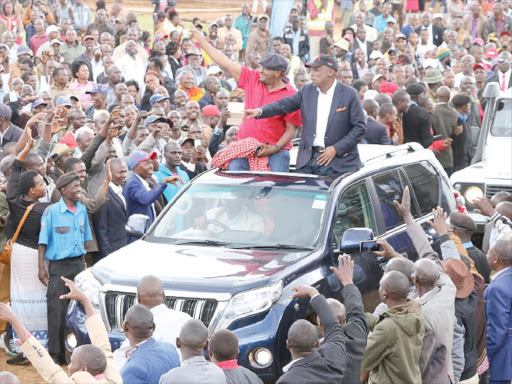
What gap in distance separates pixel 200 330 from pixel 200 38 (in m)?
4.87

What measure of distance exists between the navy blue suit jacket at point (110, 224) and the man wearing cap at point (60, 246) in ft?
1.68

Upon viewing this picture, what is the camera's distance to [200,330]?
5422 millimetres

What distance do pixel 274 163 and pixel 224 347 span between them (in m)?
4.32

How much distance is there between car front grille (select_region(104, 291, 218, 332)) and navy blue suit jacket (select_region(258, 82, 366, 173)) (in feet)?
7.96

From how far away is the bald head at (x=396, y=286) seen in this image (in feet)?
20.8

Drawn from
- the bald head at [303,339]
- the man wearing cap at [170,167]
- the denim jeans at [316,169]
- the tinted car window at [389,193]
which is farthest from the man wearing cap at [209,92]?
the bald head at [303,339]

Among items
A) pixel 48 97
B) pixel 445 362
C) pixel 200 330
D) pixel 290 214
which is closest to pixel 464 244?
pixel 290 214

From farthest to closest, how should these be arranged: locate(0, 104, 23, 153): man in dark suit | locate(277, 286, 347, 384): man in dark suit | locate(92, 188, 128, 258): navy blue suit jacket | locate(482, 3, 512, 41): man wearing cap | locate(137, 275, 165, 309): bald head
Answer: locate(482, 3, 512, 41): man wearing cap
locate(0, 104, 23, 153): man in dark suit
locate(92, 188, 128, 258): navy blue suit jacket
locate(137, 275, 165, 309): bald head
locate(277, 286, 347, 384): man in dark suit

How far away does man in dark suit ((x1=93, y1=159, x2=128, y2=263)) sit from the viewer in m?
9.73

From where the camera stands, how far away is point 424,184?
32.8 ft

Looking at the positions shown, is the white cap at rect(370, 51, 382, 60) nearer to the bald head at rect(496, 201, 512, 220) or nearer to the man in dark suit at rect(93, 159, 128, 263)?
the bald head at rect(496, 201, 512, 220)

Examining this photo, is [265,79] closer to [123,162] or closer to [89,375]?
[123,162]

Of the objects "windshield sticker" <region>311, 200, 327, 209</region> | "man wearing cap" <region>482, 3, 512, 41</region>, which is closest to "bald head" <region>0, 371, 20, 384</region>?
"windshield sticker" <region>311, 200, 327, 209</region>

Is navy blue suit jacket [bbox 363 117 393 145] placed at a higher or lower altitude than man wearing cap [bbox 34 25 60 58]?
higher
